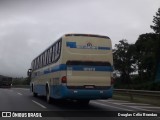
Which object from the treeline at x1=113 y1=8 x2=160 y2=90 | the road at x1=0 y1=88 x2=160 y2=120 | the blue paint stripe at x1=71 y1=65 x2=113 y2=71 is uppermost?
the treeline at x1=113 y1=8 x2=160 y2=90

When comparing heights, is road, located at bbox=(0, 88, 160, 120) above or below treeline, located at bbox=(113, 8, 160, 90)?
below

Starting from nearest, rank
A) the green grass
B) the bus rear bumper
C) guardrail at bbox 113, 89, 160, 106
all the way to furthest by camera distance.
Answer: the bus rear bumper < the green grass < guardrail at bbox 113, 89, 160, 106

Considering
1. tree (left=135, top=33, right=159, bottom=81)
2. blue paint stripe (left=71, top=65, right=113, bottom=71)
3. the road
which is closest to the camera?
the road

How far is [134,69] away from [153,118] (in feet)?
311

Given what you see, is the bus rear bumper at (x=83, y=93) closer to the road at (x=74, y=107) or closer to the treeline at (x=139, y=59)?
the road at (x=74, y=107)

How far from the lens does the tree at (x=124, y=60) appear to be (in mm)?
106944

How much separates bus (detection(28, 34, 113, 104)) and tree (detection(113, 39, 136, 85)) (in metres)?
88.0

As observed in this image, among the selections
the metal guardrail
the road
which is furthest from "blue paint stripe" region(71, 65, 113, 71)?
the metal guardrail

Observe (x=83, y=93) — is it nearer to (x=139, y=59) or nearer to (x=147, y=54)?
(x=147, y=54)

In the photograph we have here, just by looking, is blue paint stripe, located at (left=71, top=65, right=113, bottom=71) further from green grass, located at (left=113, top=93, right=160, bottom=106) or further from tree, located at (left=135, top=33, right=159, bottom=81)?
tree, located at (left=135, top=33, right=159, bottom=81)

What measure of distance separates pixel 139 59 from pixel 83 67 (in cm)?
8440

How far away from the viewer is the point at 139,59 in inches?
3957

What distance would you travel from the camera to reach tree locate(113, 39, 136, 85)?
10694cm

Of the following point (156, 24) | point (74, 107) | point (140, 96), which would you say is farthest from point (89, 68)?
point (156, 24)
